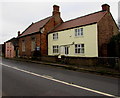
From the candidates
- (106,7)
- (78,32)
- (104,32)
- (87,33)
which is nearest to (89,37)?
(87,33)

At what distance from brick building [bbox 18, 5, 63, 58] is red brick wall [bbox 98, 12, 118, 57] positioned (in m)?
11.8

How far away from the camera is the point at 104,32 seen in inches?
789

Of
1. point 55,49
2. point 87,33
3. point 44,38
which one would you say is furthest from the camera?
point 44,38

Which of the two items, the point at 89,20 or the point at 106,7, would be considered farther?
the point at 106,7

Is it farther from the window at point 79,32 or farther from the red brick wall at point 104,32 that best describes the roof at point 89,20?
the window at point 79,32

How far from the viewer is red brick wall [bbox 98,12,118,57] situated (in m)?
19.2

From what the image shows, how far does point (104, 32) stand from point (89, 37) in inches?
102

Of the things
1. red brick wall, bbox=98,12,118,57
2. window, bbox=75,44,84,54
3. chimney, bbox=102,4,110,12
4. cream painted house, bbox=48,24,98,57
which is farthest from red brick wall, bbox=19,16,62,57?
red brick wall, bbox=98,12,118,57

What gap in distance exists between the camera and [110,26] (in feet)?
71.1

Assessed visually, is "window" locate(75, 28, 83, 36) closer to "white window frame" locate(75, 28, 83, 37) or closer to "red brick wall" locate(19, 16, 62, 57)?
"white window frame" locate(75, 28, 83, 37)

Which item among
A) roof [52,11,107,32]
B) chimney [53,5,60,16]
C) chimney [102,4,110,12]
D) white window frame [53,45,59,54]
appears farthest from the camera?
chimney [53,5,60,16]

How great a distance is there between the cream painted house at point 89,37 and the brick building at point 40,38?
142 inches

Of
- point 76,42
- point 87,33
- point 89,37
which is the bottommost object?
point 76,42

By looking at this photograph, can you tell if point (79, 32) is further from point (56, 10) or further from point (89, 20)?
point (56, 10)
